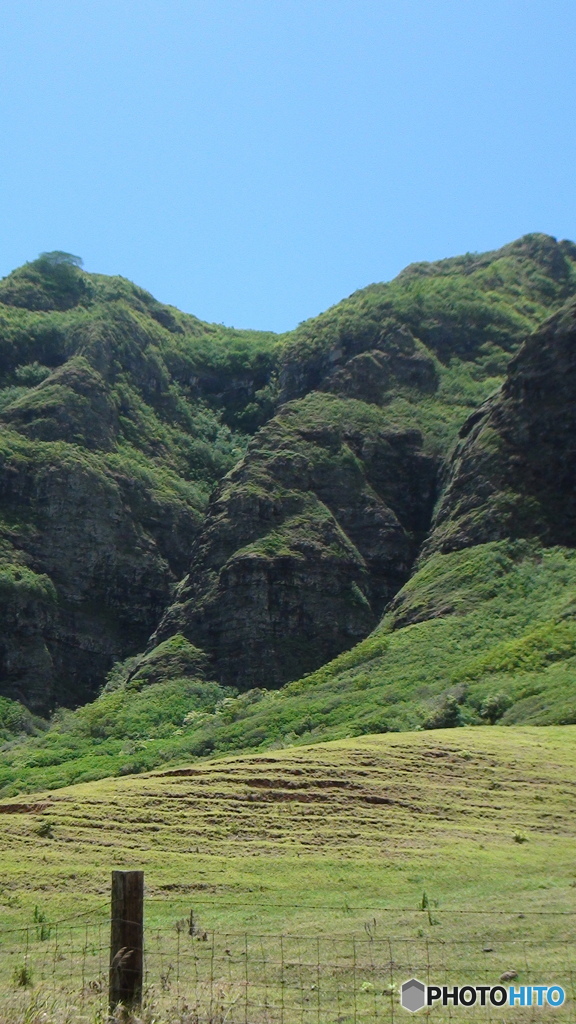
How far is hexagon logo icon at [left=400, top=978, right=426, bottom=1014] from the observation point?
40.7 feet

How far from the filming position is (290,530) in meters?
94.2

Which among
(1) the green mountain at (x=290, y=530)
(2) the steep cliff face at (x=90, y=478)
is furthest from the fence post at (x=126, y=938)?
(2) the steep cliff face at (x=90, y=478)

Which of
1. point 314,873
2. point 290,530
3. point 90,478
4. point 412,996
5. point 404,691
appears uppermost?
point 90,478

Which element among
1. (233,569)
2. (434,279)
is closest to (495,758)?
(233,569)

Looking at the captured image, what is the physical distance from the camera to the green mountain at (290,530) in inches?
2576

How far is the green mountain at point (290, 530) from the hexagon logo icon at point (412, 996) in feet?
118

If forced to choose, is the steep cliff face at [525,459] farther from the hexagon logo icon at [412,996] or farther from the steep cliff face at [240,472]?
the hexagon logo icon at [412,996]

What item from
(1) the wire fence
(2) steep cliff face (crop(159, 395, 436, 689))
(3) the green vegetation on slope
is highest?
A: (2) steep cliff face (crop(159, 395, 436, 689))

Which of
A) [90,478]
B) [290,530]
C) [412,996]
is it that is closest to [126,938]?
[412,996]

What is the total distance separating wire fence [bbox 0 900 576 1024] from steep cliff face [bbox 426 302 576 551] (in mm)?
67723

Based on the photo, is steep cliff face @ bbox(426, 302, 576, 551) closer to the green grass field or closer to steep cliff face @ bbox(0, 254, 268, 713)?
steep cliff face @ bbox(0, 254, 268, 713)

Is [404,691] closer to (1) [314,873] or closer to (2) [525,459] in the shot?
(2) [525,459]
